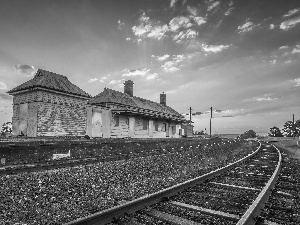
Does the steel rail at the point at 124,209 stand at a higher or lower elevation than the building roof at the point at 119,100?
lower

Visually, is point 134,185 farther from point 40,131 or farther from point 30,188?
point 40,131

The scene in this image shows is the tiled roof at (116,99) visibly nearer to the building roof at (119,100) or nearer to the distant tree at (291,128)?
the building roof at (119,100)

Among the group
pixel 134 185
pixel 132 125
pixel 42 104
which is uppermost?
pixel 42 104

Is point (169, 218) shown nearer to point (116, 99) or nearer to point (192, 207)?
point (192, 207)

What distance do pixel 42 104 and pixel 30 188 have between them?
1598 cm

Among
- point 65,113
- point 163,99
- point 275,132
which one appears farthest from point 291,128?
point 65,113

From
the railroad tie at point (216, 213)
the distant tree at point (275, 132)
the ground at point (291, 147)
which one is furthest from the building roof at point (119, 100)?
the distant tree at point (275, 132)

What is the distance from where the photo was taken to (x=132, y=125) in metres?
27.5

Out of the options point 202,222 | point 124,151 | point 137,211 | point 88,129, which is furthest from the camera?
point 88,129

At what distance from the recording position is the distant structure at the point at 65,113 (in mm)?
20031

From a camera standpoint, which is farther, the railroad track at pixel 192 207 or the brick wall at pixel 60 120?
the brick wall at pixel 60 120

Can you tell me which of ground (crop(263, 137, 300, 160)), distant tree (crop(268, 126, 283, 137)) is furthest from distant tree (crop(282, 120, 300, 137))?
ground (crop(263, 137, 300, 160))

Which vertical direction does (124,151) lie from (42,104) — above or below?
below

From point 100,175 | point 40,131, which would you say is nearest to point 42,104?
point 40,131
